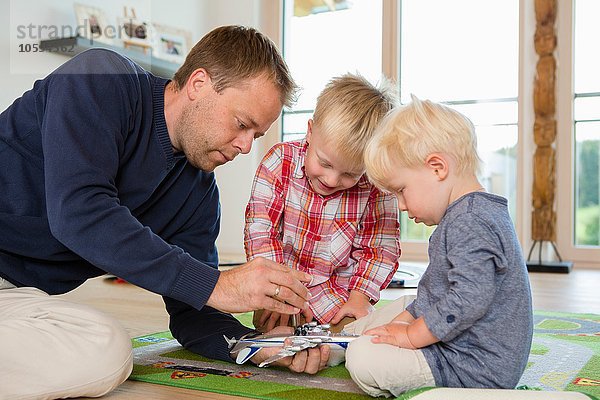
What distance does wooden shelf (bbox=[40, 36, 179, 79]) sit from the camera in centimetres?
348

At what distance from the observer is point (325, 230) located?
5.53 ft

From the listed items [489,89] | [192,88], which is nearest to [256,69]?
[192,88]

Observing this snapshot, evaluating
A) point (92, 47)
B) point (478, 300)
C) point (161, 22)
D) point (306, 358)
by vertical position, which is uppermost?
point (161, 22)

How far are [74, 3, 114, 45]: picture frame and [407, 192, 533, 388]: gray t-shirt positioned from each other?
299 cm

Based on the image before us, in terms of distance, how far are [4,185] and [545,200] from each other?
353cm

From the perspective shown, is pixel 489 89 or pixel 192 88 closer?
pixel 192 88

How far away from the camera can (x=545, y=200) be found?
4184 millimetres

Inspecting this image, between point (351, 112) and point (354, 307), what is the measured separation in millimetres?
450

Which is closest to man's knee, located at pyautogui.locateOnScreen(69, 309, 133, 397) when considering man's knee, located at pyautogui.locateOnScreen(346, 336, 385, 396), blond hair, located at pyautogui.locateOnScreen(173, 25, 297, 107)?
man's knee, located at pyautogui.locateOnScreen(346, 336, 385, 396)

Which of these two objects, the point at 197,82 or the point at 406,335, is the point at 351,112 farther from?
the point at 406,335

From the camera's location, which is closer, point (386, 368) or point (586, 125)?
point (386, 368)

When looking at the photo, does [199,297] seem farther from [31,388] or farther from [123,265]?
[31,388]

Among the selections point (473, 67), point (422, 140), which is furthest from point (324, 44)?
point (422, 140)

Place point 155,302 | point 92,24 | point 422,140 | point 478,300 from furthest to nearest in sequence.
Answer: point 92,24 → point 155,302 → point 422,140 → point 478,300
